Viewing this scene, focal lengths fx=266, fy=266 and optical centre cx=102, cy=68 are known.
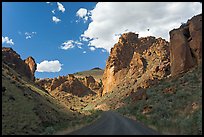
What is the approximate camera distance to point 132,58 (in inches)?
5005

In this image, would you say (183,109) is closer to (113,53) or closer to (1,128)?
(1,128)

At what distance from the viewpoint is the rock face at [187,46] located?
179ft

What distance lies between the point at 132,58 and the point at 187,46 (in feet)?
229

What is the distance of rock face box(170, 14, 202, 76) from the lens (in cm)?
5466

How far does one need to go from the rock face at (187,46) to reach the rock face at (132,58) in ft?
107

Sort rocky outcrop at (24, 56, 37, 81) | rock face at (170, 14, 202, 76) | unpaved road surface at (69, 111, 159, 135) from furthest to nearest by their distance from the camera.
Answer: rocky outcrop at (24, 56, 37, 81)
rock face at (170, 14, 202, 76)
unpaved road surface at (69, 111, 159, 135)

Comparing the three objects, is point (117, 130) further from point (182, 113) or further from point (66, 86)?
point (66, 86)

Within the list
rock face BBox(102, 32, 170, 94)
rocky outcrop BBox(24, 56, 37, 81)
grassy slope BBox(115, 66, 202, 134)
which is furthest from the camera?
rock face BBox(102, 32, 170, 94)

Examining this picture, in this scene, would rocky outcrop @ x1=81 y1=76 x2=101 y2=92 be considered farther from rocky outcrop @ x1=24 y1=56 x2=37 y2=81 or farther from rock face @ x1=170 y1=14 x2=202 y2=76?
rock face @ x1=170 y1=14 x2=202 y2=76

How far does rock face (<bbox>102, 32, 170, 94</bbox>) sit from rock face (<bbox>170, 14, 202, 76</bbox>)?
3253cm

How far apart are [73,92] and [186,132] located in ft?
431

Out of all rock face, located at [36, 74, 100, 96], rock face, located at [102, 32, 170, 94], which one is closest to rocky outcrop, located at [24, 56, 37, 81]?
rock face, located at [36, 74, 100, 96]

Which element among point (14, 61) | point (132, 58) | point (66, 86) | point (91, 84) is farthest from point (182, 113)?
point (91, 84)

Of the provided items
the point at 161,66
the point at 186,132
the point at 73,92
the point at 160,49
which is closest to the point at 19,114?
the point at 186,132
